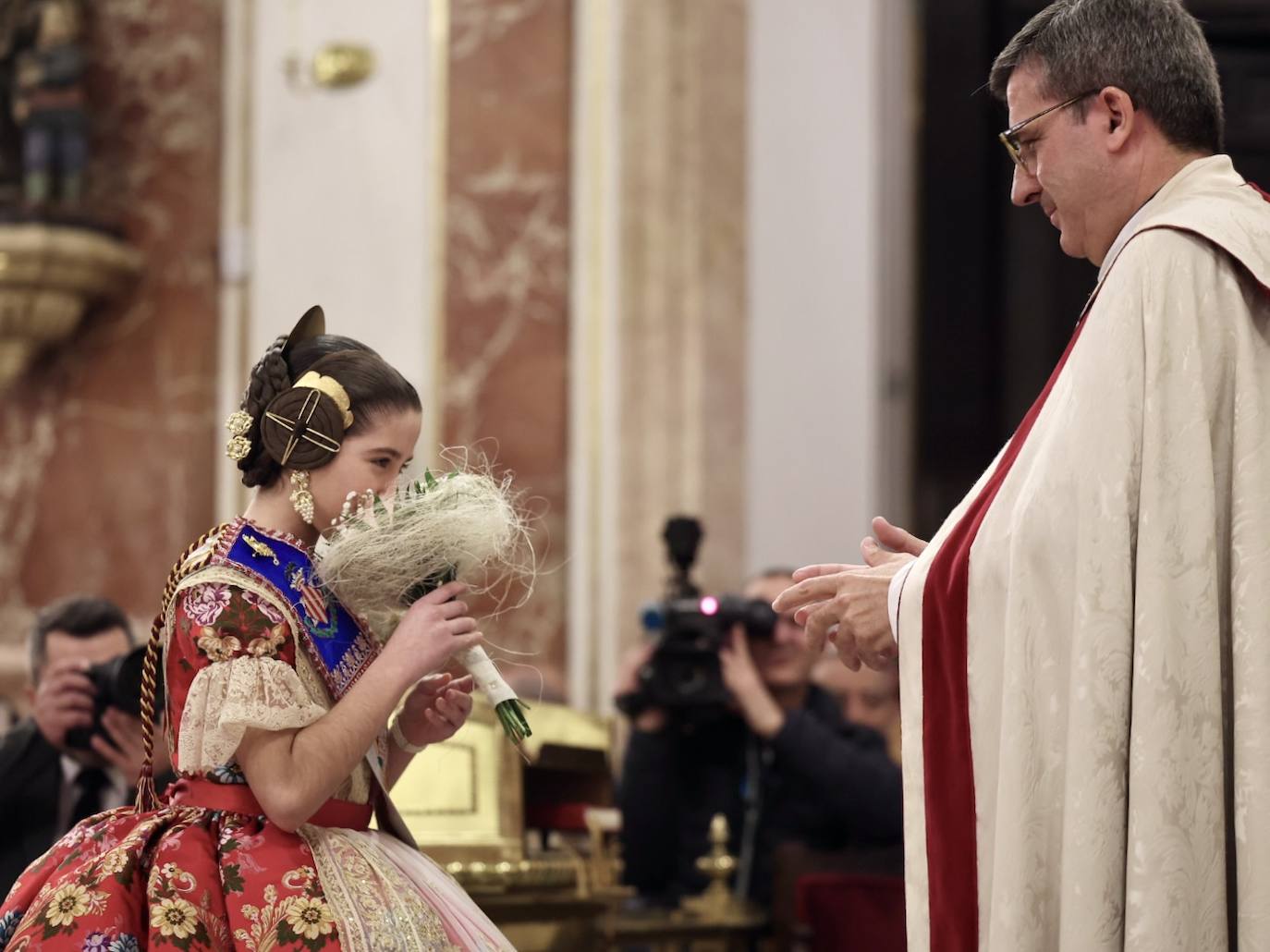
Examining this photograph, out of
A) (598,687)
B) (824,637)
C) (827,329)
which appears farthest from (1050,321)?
(824,637)

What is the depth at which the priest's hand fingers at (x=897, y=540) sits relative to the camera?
10.2 ft

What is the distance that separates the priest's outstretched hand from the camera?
284 cm

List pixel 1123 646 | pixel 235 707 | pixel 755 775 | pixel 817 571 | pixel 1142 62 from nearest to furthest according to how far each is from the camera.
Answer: pixel 1123 646
pixel 235 707
pixel 1142 62
pixel 817 571
pixel 755 775

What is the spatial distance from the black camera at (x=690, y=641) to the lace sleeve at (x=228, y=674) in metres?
2.09

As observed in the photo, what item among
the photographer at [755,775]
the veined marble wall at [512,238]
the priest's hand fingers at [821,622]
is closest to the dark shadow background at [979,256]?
the veined marble wall at [512,238]

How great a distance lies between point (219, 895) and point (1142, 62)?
169cm

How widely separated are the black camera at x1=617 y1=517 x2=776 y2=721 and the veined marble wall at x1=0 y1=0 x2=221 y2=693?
2696 millimetres

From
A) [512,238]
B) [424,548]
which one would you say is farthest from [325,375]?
[512,238]

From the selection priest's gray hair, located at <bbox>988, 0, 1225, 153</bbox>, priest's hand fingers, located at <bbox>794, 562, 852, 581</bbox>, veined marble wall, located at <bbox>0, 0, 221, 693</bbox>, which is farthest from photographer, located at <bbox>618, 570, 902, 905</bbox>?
veined marble wall, located at <bbox>0, 0, 221, 693</bbox>

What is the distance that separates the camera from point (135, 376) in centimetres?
704

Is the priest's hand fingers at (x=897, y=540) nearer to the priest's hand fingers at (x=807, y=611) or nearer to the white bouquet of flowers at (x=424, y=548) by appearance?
the priest's hand fingers at (x=807, y=611)

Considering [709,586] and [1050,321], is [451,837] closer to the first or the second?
[709,586]

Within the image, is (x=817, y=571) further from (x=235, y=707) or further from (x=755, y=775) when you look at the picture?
(x=755, y=775)

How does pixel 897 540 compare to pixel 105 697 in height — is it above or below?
above
